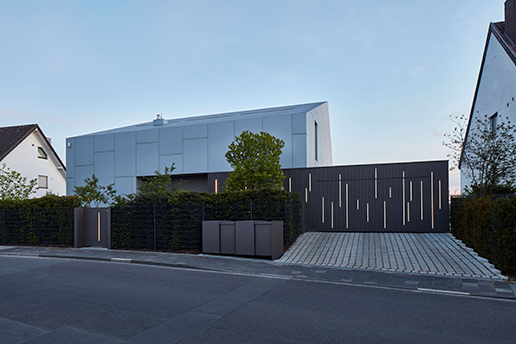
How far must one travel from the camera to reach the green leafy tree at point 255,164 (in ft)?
55.9

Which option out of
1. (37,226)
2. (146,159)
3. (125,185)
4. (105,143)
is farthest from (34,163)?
(37,226)

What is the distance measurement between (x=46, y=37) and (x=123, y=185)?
12682 millimetres

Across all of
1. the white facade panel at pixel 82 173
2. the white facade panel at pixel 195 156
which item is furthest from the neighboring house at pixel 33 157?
the white facade panel at pixel 195 156

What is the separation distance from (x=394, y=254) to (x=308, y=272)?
362 centimetres

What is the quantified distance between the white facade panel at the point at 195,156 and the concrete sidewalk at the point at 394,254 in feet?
27.8

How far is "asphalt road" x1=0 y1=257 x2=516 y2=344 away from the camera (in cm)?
501

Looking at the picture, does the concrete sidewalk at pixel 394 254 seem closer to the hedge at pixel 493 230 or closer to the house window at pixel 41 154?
the hedge at pixel 493 230

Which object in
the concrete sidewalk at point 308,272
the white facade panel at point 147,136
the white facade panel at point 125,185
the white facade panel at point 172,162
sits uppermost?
the white facade panel at point 147,136

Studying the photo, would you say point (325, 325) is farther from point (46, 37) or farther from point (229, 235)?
point (46, 37)

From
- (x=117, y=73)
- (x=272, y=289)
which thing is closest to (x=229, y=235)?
(x=272, y=289)

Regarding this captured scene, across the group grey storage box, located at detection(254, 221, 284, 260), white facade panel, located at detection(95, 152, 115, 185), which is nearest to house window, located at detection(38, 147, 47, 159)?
white facade panel, located at detection(95, 152, 115, 185)

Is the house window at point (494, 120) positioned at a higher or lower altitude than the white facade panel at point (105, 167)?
higher

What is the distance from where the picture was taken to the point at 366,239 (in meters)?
14.8

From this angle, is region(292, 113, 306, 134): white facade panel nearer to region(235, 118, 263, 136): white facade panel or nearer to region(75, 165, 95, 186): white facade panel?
region(235, 118, 263, 136): white facade panel
